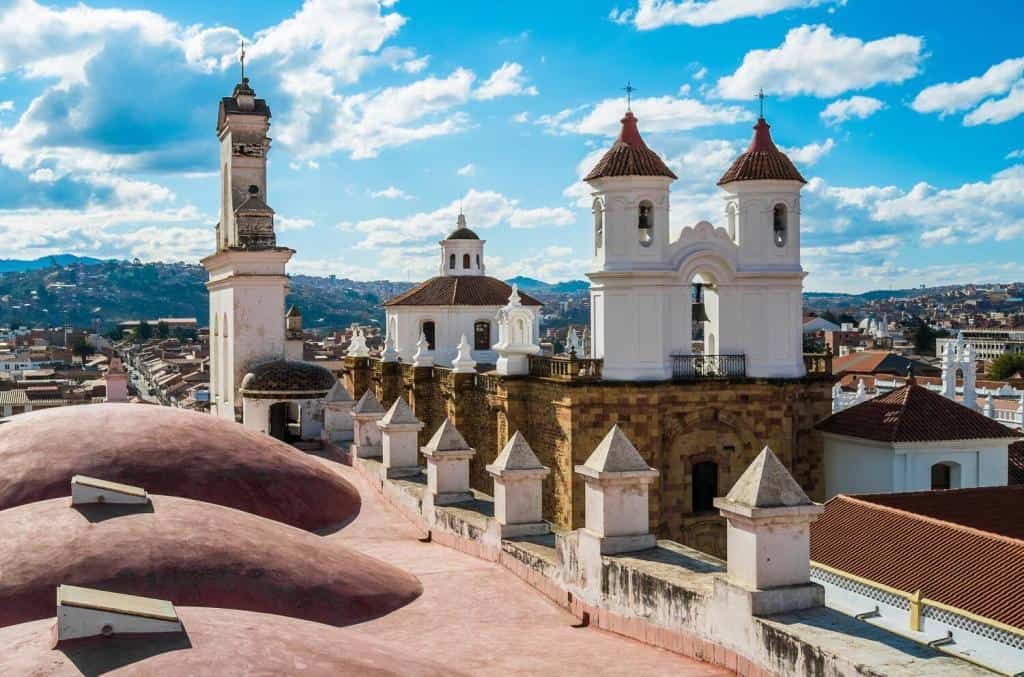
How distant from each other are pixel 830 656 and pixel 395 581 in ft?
12.7

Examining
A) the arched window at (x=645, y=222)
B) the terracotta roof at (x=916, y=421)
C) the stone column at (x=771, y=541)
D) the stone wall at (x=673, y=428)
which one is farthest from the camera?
the arched window at (x=645, y=222)

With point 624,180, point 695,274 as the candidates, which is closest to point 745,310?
point 695,274

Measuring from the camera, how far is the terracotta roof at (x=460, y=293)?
30281 mm

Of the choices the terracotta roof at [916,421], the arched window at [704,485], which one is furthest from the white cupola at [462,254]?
the terracotta roof at [916,421]

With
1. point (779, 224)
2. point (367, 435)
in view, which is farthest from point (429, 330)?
point (367, 435)

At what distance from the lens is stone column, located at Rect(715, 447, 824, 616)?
682 cm

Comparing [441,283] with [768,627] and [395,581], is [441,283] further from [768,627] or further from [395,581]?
[768,627]

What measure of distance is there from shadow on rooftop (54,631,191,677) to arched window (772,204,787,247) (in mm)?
19327

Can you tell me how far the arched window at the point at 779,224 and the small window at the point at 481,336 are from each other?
33.2ft

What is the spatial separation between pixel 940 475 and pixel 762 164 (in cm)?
741

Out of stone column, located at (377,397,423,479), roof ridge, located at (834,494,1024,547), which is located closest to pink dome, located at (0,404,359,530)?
stone column, located at (377,397,423,479)

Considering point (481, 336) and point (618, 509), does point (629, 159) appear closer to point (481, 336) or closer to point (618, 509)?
point (481, 336)

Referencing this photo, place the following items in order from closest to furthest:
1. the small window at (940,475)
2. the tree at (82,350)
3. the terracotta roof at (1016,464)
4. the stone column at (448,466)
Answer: the stone column at (448,466) < the small window at (940,475) < the terracotta roof at (1016,464) < the tree at (82,350)

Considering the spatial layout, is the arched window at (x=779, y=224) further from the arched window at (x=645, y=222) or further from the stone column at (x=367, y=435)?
the stone column at (x=367, y=435)
